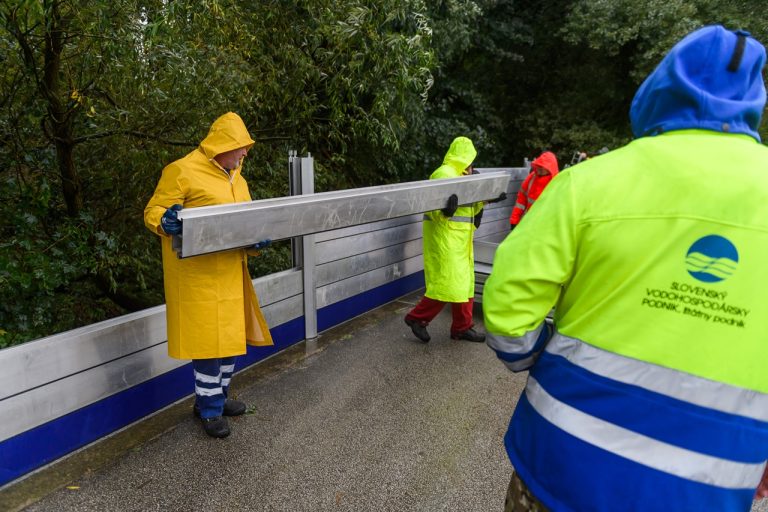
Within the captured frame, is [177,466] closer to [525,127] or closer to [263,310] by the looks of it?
[263,310]

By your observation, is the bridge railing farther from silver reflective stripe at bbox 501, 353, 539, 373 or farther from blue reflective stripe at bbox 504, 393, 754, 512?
blue reflective stripe at bbox 504, 393, 754, 512

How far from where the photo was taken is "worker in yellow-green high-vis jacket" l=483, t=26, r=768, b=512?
1.20m

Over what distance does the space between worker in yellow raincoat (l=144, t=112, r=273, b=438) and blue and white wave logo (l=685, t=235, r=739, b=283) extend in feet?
6.86

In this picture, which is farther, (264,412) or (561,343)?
(264,412)

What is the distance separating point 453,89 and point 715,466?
10.1 metres

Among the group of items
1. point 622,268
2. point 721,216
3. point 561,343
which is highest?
point 721,216

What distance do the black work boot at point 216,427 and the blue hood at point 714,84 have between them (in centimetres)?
276

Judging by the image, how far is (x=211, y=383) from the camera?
3.13 m

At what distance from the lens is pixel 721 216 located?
1.18 meters

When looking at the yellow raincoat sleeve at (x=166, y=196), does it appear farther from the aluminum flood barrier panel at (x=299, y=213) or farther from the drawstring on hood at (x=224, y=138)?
the aluminum flood barrier panel at (x=299, y=213)

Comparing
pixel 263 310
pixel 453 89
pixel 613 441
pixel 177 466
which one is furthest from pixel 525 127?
pixel 613 441

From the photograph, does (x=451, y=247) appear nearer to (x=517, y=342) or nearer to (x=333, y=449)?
(x=333, y=449)

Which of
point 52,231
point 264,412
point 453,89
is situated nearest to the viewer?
point 264,412

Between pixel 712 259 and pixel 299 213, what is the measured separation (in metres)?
2.07
